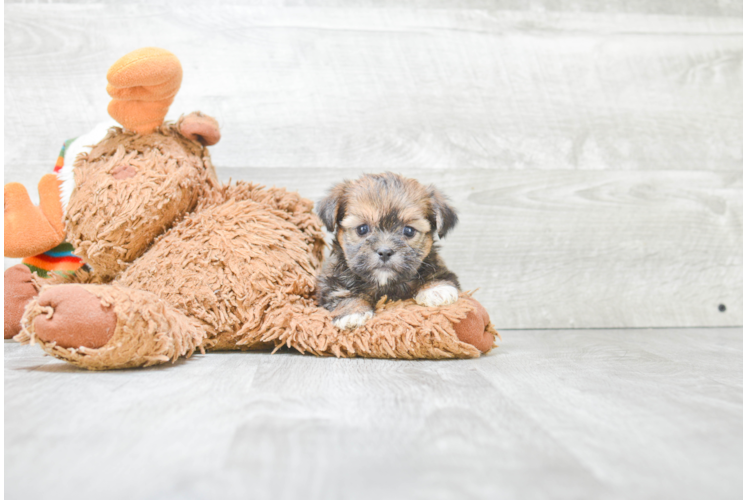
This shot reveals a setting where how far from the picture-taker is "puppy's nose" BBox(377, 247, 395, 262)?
1.61 m

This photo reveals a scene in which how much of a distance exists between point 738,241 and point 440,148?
5.01 ft

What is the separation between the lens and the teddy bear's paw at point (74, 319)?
1275mm

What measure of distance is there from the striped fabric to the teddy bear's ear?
46 centimetres

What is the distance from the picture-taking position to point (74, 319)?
128cm

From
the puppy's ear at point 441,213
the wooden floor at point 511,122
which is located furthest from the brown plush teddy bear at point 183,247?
the wooden floor at point 511,122

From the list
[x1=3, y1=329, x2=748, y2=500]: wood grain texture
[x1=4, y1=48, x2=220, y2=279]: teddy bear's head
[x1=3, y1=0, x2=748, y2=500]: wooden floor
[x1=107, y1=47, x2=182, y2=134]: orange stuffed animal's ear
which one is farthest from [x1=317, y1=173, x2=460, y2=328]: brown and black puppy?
[x1=107, y1=47, x2=182, y2=134]: orange stuffed animal's ear

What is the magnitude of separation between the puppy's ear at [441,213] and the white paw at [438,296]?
19 centimetres

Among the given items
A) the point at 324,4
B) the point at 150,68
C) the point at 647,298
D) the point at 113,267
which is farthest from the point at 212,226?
the point at 647,298

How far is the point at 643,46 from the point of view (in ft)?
8.25

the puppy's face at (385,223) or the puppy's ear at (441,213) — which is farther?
the puppy's ear at (441,213)

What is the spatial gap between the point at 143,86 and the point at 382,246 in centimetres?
87

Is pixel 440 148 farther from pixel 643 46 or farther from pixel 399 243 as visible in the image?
pixel 643 46

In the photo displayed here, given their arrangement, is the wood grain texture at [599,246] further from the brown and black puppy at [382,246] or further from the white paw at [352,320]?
the white paw at [352,320]

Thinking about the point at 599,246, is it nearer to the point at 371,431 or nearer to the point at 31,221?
the point at 371,431
